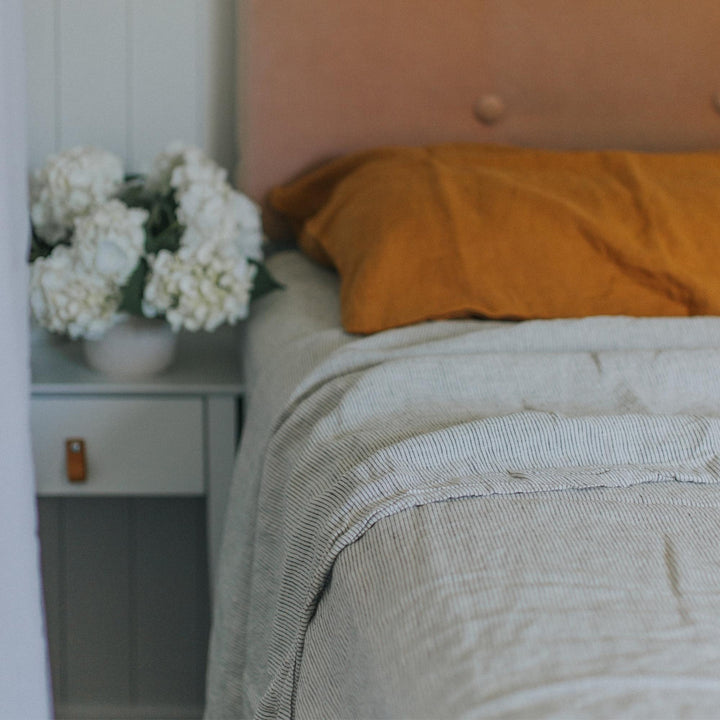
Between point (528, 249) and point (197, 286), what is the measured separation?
483 mm

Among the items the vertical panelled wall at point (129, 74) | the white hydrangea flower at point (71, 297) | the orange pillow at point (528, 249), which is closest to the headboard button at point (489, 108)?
the orange pillow at point (528, 249)

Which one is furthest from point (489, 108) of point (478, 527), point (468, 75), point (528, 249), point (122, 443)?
point (478, 527)

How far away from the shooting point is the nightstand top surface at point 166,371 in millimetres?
1374

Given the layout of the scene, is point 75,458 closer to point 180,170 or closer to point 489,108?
point 180,170

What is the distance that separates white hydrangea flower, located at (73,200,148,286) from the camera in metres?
1.29

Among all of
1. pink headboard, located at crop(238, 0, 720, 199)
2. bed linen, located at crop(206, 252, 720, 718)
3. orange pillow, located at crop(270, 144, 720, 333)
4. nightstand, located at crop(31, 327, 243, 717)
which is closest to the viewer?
bed linen, located at crop(206, 252, 720, 718)

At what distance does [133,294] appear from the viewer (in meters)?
1.32

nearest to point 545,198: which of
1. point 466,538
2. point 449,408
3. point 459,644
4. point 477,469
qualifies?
point 449,408

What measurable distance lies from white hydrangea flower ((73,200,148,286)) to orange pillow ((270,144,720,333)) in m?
0.32

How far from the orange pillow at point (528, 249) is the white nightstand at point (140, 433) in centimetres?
36

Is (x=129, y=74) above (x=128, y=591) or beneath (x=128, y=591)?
above

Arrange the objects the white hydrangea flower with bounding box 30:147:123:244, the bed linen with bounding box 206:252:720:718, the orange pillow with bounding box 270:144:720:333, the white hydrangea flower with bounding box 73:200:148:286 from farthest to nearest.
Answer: the white hydrangea flower with bounding box 30:147:123:244
the white hydrangea flower with bounding box 73:200:148:286
the orange pillow with bounding box 270:144:720:333
the bed linen with bounding box 206:252:720:718

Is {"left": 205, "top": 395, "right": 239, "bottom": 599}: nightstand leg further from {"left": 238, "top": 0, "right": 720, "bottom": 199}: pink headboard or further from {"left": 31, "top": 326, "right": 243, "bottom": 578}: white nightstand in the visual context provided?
{"left": 238, "top": 0, "right": 720, "bottom": 199}: pink headboard

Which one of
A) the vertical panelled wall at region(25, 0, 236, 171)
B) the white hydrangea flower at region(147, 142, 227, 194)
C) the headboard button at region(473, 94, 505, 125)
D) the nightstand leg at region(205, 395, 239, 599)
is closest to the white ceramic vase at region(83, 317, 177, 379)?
the nightstand leg at region(205, 395, 239, 599)
